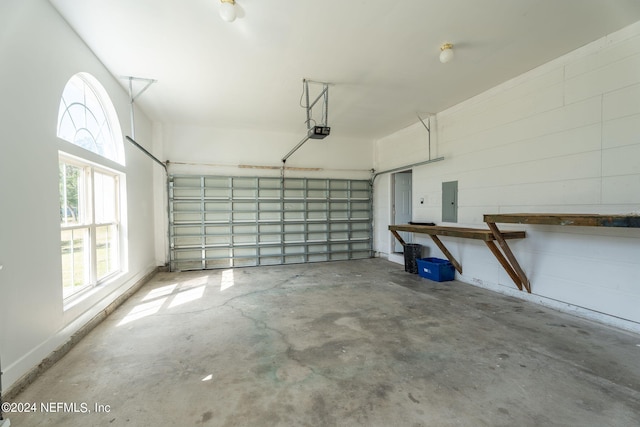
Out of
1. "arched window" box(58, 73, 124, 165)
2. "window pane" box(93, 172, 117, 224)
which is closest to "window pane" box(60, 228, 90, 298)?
"window pane" box(93, 172, 117, 224)

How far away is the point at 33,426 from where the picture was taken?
1.64m

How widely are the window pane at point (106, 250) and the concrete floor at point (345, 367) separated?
0.61 m

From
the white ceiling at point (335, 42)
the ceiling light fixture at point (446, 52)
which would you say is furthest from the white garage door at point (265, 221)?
the ceiling light fixture at point (446, 52)

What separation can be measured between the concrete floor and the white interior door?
10.5ft

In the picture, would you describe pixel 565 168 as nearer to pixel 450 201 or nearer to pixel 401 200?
pixel 450 201

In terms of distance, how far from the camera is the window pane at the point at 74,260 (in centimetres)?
273

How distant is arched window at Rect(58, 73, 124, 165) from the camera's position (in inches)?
109

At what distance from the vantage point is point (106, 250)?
3758 mm

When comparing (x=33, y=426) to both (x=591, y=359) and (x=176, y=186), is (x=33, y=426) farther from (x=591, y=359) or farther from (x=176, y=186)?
(x=176, y=186)

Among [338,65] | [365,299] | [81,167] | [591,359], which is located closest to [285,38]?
[338,65]

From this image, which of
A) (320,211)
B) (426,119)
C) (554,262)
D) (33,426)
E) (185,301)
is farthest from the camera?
(320,211)

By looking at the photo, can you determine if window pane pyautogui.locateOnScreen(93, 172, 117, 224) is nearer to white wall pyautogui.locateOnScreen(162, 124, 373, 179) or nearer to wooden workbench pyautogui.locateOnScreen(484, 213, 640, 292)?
white wall pyautogui.locateOnScreen(162, 124, 373, 179)

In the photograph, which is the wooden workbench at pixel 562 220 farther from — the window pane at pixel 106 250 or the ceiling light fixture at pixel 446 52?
the window pane at pixel 106 250

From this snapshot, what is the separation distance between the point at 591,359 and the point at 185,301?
14.9 feet
